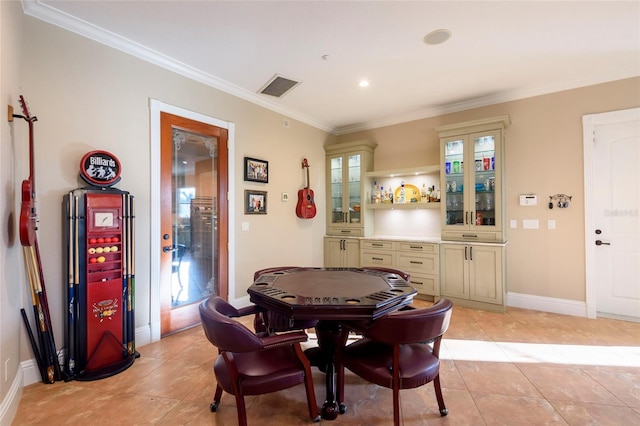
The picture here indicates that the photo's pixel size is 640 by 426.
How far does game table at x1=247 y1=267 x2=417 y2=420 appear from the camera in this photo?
1.64 m

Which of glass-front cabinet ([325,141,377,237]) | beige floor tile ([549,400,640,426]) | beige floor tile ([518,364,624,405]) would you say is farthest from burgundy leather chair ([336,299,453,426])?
glass-front cabinet ([325,141,377,237])

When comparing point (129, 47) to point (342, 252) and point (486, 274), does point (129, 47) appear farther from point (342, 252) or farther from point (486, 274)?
point (486, 274)

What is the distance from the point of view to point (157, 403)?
1983 millimetres

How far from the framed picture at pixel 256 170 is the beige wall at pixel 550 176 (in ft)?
10.3

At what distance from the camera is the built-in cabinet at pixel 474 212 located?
377cm

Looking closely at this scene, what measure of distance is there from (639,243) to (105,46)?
5.92m

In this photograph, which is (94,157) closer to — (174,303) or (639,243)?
(174,303)

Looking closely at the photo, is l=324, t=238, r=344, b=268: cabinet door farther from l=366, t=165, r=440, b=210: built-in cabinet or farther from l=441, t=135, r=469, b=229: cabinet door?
l=441, t=135, r=469, b=229: cabinet door

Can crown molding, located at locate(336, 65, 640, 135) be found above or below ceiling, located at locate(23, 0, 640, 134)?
below

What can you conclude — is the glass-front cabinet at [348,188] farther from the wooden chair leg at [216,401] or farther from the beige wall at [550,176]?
the wooden chair leg at [216,401]

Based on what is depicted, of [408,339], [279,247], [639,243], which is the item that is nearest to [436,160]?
[639,243]

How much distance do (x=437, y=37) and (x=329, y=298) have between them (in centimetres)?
252

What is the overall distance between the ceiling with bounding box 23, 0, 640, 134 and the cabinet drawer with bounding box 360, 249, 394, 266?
2.30 m

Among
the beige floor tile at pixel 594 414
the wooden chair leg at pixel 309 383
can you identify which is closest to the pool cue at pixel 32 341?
the wooden chair leg at pixel 309 383
